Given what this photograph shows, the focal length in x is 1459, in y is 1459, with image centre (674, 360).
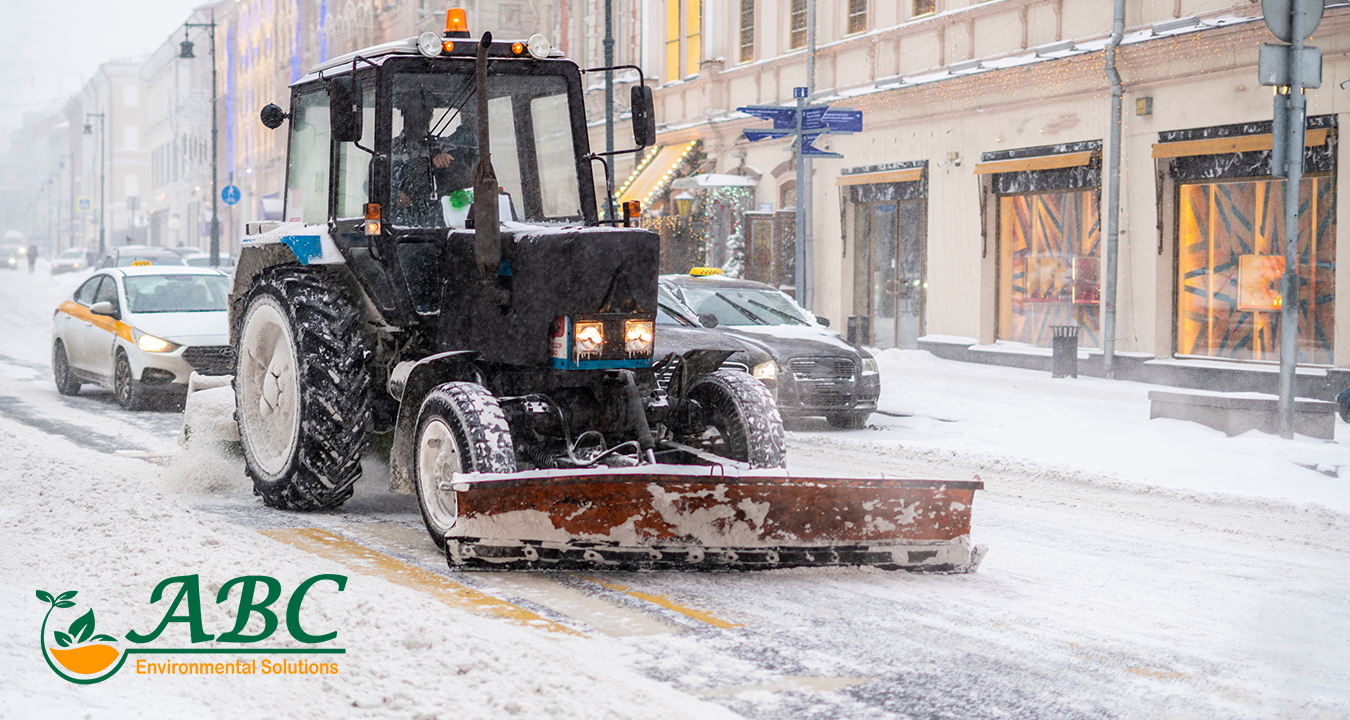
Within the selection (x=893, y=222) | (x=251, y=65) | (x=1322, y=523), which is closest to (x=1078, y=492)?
(x=1322, y=523)

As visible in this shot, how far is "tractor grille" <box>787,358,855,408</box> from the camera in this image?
13.5 metres

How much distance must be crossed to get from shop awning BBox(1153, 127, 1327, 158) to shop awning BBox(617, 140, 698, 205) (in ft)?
43.6

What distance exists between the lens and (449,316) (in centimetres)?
745

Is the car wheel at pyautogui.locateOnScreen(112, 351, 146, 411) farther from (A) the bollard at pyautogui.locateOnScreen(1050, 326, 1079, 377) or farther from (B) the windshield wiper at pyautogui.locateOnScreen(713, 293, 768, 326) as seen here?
(A) the bollard at pyautogui.locateOnScreen(1050, 326, 1079, 377)

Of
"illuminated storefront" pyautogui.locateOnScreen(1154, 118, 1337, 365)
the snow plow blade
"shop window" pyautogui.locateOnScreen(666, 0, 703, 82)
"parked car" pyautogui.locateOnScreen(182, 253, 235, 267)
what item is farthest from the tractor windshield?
"parked car" pyautogui.locateOnScreen(182, 253, 235, 267)

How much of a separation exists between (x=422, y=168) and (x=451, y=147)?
19 centimetres

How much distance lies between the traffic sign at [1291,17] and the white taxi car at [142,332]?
400 inches

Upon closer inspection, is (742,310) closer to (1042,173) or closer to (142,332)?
(142,332)

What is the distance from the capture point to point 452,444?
668 centimetres

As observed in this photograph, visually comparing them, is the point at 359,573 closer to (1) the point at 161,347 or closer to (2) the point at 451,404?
(2) the point at 451,404

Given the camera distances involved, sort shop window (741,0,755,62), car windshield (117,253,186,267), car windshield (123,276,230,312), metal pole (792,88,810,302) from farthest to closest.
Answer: car windshield (117,253,186,267) → shop window (741,0,755,62) → metal pole (792,88,810,302) → car windshield (123,276,230,312)

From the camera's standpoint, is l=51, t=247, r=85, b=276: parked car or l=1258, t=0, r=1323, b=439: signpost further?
l=51, t=247, r=85, b=276: parked car

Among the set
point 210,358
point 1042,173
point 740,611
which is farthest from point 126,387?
point 1042,173

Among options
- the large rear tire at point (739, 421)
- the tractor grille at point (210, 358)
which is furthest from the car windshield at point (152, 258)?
the large rear tire at point (739, 421)
